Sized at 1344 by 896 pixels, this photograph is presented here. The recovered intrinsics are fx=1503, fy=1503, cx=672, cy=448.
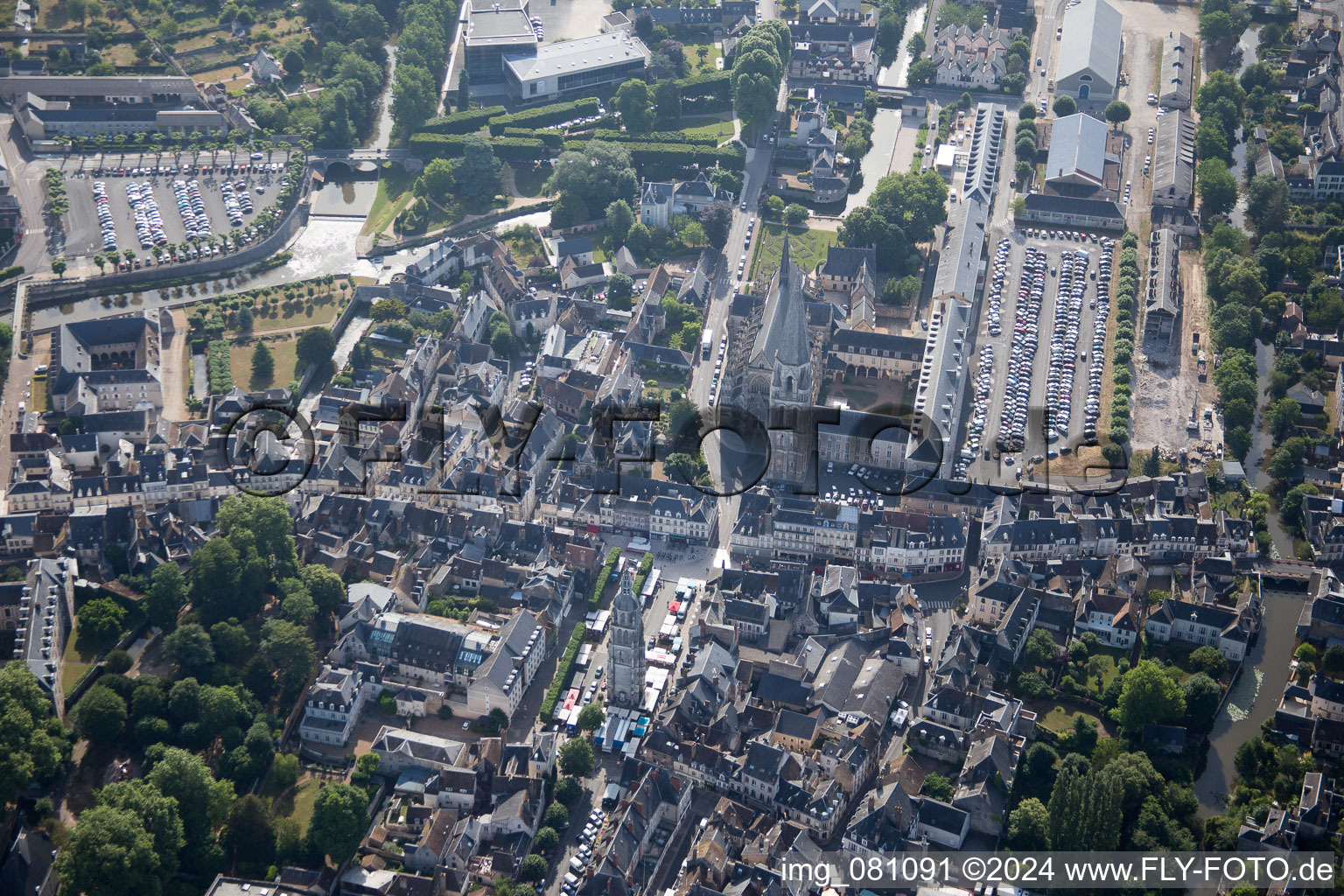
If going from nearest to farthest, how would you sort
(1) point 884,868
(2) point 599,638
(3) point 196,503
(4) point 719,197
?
(1) point 884,868, (2) point 599,638, (3) point 196,503, (4) point 719,197

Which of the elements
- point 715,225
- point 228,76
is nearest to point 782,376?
point 715,225

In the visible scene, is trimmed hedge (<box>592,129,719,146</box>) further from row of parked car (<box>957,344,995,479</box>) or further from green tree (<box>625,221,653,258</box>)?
row of parked car (<box>957,344,995,479</box>)

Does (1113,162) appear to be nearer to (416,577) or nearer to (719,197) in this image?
(719,197)

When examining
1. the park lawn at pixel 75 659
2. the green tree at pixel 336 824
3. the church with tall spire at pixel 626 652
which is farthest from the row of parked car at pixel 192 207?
the green tree at pixel 336 824

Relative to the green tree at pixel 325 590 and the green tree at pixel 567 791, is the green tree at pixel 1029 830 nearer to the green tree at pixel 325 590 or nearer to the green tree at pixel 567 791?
the green tree at pixel 567 791

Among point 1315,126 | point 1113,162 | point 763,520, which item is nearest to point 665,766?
point 763,520
